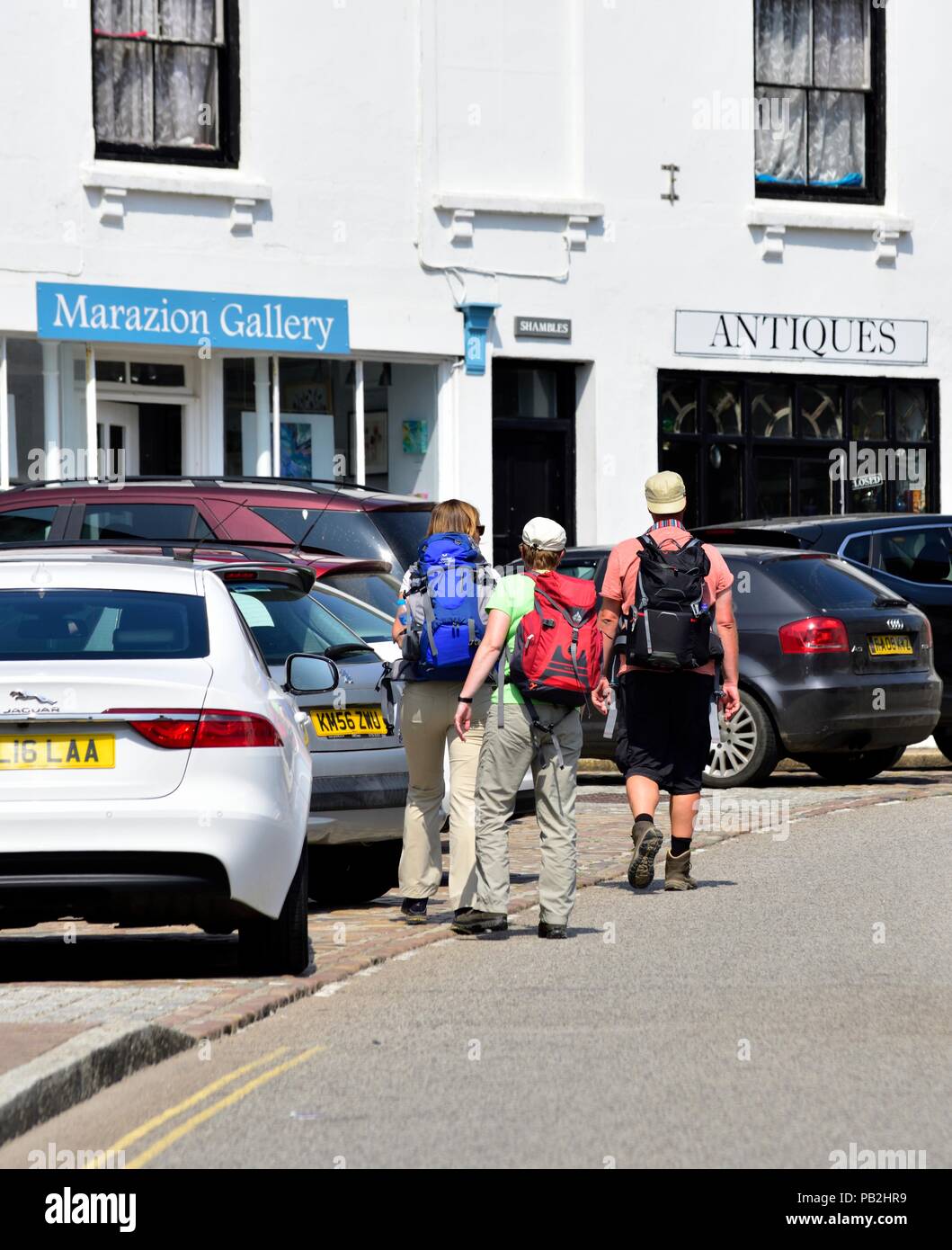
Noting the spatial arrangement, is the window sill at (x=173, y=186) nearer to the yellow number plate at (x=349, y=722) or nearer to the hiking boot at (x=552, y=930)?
the yellow number plate at (x=349, y=722)

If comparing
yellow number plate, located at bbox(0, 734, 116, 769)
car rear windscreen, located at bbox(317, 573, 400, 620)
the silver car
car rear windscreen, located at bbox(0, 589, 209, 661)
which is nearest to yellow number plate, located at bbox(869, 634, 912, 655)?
car rear windscreen, located at bbox(317, 573, 400, 620)

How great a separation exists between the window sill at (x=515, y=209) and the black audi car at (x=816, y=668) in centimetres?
781

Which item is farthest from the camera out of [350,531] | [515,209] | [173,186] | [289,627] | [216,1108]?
[515,209]

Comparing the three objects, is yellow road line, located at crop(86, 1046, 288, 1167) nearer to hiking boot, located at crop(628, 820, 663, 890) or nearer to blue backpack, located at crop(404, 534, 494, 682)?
blue backpack, located at crop(404, 534, 494, 682)

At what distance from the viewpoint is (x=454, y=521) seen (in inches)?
399

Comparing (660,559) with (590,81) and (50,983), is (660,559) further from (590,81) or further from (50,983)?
(590,81)

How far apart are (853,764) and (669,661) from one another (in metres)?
6.53

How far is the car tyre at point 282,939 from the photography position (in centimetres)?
854

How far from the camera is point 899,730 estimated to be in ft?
52.7

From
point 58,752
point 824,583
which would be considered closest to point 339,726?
point 58,752

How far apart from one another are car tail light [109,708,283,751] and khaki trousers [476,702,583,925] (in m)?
1.72

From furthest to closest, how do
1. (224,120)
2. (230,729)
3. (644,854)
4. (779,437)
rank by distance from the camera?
1. (779,437)
2. (224,120)
3. (644,854)
4. (230,729)

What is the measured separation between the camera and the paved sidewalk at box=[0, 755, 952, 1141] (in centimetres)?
653

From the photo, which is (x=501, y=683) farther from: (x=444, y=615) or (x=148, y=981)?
(x=148, y=981)
